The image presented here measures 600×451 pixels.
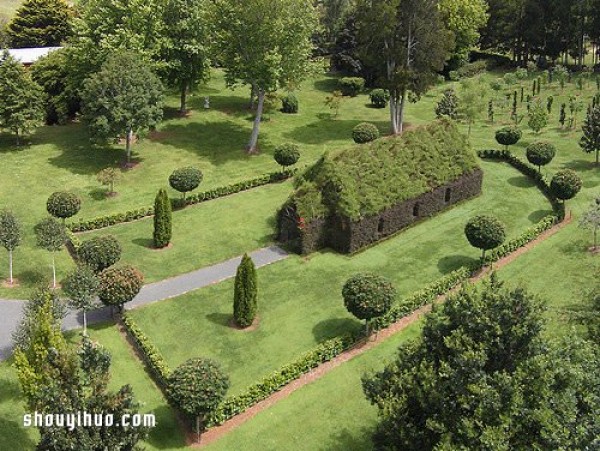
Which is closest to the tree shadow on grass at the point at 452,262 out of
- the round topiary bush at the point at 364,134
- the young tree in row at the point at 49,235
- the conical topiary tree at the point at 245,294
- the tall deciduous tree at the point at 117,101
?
the conical topiary tree at the point at 245,294

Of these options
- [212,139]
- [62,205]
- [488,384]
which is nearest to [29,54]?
[212,139]

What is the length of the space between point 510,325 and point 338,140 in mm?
43118

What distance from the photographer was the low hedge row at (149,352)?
92.1ft

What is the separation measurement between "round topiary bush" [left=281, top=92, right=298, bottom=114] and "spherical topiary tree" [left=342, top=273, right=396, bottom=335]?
41.1 metres

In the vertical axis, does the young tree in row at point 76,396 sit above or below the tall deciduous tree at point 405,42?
below

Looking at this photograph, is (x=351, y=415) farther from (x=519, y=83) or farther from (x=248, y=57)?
(x=519, y=83)

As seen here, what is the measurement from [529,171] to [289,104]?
2821 centimetres

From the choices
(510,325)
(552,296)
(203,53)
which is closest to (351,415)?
(510,325)

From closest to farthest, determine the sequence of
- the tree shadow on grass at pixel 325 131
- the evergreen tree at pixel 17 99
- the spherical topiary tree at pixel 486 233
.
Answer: the spherical topiary tree at pixel 486 233
the evergreen tree at pixel 17 99
the tree shadow on grass at pixel 325 131

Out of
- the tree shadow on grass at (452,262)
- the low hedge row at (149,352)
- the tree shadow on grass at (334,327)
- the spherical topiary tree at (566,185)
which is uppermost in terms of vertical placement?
the spherical topiary tree at (566,185)

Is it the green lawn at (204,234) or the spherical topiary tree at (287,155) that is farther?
the spherical topiary tree at (287,155)

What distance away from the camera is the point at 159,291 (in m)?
35.5

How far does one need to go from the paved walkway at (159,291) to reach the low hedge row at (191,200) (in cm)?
885

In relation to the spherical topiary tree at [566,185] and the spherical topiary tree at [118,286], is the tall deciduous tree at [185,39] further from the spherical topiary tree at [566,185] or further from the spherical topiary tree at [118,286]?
the spherical topiary tree at [566,185]
